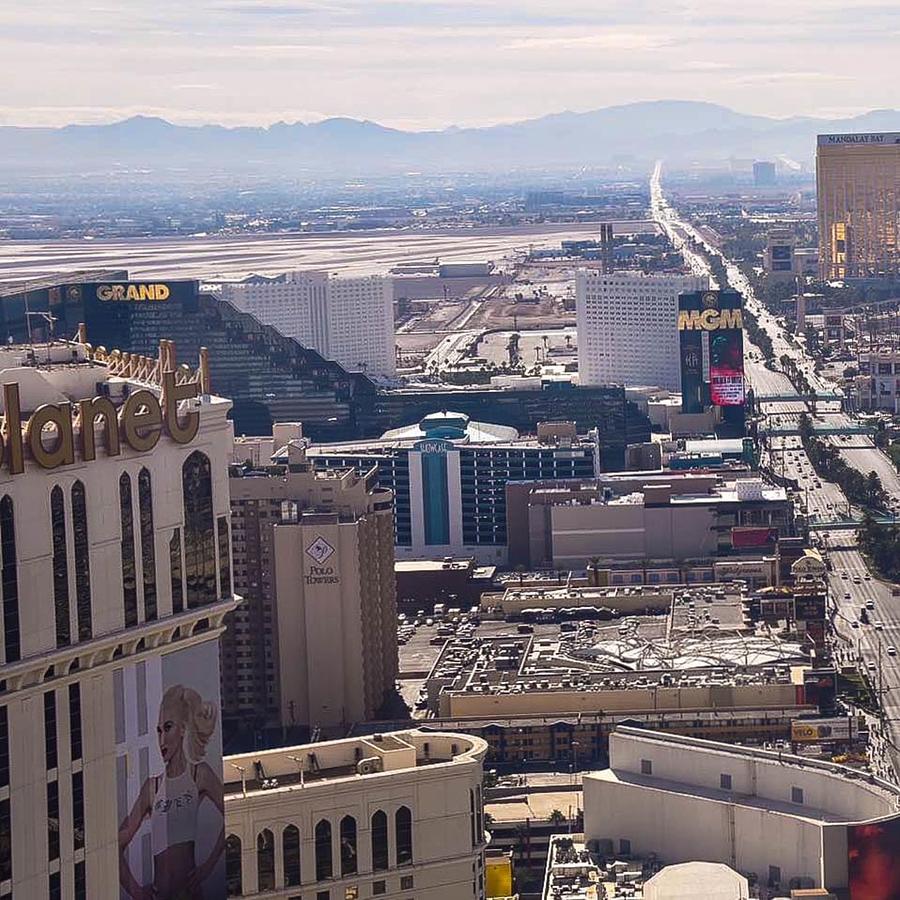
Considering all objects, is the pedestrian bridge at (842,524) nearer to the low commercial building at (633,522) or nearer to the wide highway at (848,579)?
the wide highway at (848,579)

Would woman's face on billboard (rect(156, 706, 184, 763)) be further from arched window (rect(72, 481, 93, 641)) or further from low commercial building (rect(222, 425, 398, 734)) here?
low commercial building (rect(222, 425, 398, 734))

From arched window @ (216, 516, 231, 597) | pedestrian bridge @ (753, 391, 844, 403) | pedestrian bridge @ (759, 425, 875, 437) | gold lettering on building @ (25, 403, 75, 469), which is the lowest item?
pedestrian bridge @ (759, 425, 875, 437)

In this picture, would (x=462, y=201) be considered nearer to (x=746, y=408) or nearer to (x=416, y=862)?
(x=746, y=408)

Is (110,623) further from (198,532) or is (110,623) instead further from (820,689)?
(820,689)

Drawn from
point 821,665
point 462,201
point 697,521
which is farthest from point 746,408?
point 462,201

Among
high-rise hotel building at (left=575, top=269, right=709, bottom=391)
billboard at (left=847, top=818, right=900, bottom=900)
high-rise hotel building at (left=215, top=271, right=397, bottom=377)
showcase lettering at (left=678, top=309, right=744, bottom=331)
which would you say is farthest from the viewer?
high-rise hotel building at (left=215, top=271, right=397, bottom=377)

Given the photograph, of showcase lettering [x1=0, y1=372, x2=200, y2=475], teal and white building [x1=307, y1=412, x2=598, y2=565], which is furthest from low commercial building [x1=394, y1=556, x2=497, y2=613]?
showcase lettering [x1=0, y1=372, x2=200, y2=475]
